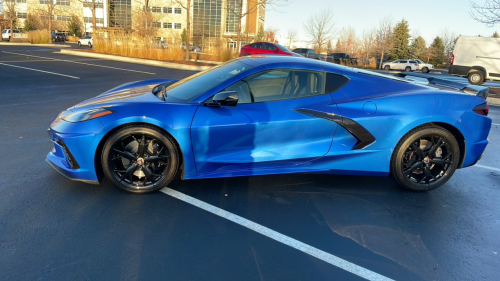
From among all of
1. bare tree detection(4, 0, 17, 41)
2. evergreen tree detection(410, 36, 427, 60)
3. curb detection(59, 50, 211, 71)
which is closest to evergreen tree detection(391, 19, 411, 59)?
evergreen tree detection(410, 36, 427, 60)

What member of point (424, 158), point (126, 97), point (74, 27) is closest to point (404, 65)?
point (424, 158)

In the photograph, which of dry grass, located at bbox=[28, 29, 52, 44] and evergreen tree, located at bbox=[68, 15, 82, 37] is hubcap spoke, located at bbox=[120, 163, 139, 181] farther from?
evergreen tree, located at bbox=[68, 15, 82, 37]

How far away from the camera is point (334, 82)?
3807 mm

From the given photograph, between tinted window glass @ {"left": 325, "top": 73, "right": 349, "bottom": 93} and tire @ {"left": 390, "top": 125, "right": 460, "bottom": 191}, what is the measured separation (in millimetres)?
882

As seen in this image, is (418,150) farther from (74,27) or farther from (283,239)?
(74,27)

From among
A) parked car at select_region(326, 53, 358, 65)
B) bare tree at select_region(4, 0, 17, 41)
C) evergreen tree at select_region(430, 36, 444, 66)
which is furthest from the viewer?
evergreen tree at select_region(430, 36, 444, 66)

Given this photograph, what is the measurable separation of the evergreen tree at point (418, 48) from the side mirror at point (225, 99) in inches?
2396

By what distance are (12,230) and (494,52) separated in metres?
21.4

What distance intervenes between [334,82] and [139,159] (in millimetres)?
2167

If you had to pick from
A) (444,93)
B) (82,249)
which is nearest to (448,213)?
(444,93)

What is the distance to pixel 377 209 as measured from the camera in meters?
3.52

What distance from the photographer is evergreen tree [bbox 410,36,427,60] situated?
5744cm

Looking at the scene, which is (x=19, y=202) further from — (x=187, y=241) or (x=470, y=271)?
(x=470, y=271)

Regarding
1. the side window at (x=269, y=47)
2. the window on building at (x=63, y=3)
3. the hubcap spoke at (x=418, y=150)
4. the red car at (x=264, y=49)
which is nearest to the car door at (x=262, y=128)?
the hubcap spoke at (x=418, y=150)
